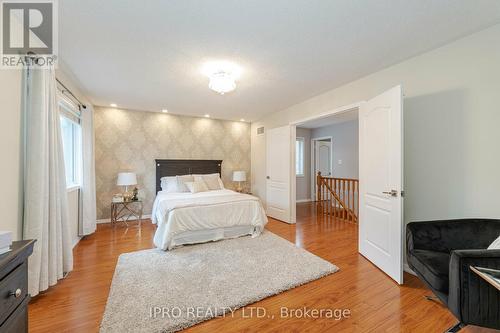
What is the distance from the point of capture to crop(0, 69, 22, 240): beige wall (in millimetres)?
1635

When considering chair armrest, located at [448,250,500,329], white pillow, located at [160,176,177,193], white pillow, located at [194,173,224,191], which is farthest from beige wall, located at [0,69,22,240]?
chair armrest, located at [448,250,500,329]

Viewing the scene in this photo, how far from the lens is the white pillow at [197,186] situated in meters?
4.41

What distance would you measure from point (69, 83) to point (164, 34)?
2.08 meters

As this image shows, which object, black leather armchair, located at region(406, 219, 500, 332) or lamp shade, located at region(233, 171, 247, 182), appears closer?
black leather armchair, located at region(406, 219, 500, 332)

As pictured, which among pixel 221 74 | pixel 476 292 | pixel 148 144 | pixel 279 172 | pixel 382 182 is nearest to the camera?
pixel 476 292

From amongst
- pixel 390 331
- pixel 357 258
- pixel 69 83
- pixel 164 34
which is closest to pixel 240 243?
pixel 357 258

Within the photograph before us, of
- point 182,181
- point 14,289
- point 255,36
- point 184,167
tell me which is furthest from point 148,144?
point 14,289

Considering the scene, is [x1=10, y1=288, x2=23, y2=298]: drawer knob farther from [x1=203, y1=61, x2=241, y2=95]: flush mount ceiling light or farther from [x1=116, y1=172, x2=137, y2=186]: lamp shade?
[x1=116, y1=172, x2=137, y2=186]: lamp shade

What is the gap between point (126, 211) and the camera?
4.61m

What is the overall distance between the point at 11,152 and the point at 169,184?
9.48ft

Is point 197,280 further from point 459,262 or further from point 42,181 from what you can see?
point 459,262

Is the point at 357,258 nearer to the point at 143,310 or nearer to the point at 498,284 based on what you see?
the point at 498,284

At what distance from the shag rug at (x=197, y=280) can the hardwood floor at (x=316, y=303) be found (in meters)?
0.11

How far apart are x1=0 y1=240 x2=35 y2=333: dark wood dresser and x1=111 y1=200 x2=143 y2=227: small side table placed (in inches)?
131
